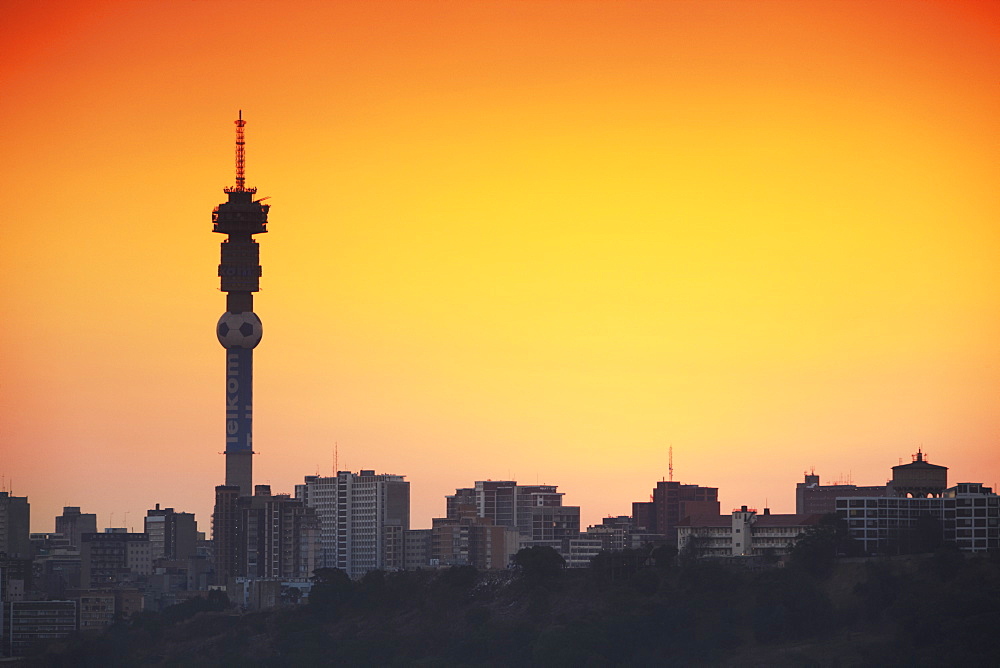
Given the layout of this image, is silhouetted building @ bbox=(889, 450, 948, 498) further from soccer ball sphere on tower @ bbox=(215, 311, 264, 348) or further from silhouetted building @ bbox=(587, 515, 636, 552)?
soccer ball sphere on tower @ bbox=(215, 311, 264, 348)

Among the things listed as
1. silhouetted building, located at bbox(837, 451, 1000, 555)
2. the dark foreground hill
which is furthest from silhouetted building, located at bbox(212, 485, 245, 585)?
silhouetted building, located at bbox(837, 451, 1000, 555)

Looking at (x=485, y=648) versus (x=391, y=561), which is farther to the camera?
(x=391, y=561)

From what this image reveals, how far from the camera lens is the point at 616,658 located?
12825 cm

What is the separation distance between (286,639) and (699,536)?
29.9m

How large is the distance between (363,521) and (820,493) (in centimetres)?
4219

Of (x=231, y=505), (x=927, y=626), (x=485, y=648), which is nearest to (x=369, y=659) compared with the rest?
(x=485, y=648)

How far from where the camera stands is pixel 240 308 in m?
184

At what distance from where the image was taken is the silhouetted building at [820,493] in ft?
545

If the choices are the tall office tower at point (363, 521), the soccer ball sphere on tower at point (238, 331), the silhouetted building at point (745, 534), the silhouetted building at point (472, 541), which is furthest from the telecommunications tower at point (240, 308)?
the silhouetted building at point (745, 534)

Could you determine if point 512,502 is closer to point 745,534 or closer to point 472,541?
point 472,541

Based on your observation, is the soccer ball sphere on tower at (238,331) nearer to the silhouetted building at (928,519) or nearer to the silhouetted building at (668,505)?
the silhouetted building at (668,505)

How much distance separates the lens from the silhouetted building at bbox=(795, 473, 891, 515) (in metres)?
166

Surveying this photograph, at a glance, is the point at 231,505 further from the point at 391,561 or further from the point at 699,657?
the point at 699,657

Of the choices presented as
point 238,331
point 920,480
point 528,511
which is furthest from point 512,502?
point 920,480
